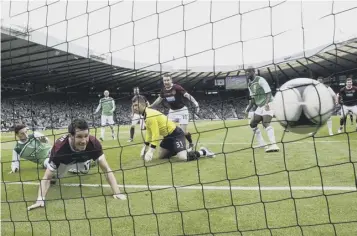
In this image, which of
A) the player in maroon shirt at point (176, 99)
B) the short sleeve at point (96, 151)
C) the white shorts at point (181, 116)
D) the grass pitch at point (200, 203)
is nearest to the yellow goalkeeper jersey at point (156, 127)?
the grass pitch at point (200, 203)

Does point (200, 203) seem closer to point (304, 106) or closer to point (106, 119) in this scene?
point (304, 106)

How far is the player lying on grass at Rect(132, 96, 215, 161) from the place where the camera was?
20.0 ft

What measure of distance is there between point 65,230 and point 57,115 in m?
22.5

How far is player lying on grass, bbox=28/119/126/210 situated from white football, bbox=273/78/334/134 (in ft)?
6.82

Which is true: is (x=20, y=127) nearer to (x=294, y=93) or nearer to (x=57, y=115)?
(x=294, y=93)

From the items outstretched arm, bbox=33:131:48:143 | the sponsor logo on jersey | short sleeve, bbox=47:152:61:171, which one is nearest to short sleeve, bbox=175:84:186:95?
the sponsor logo on jersey

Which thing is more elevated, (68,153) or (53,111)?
(53,111)

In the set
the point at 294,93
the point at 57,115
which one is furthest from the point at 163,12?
the point at 57,115

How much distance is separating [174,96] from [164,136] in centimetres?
173

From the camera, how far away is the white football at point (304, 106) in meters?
3.67

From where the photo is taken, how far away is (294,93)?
3.87m

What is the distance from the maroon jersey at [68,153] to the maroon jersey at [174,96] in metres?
3.55

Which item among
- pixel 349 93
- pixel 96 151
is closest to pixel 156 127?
pixel 96 151

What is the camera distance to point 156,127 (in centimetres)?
613
